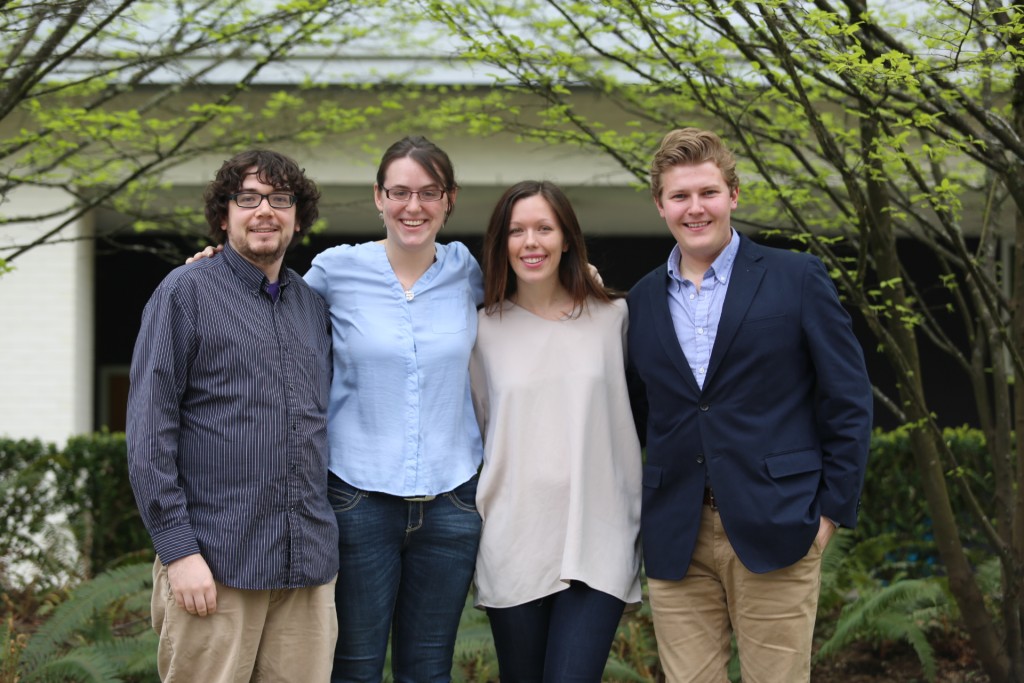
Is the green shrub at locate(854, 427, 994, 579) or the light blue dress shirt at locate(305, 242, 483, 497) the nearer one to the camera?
the light blue dress shirt at locate(305, 242, 483, 497)

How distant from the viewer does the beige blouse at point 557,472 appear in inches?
127

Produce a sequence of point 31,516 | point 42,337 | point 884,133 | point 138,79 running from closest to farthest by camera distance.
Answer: point 884,133
point 138,79
point 31,516
point 42,337

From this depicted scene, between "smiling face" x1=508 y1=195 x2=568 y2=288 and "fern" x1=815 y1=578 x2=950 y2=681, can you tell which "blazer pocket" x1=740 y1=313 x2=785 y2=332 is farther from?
"fern" x1=815 y1=578 x2=950 y2=681

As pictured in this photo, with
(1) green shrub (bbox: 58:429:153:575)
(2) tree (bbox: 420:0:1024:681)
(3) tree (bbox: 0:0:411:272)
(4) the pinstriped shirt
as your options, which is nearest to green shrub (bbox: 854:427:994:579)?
(2) tree (bbox: 420:0:1024:681)

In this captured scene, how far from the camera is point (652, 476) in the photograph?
3.22 meters

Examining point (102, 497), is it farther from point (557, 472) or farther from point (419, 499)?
point (557, 472)

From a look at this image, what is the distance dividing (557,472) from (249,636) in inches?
38.4

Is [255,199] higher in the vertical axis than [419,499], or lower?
higher

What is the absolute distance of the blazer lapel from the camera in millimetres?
3064

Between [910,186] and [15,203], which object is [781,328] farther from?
[15,203]

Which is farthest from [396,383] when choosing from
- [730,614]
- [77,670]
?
[77,670]

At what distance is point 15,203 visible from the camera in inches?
334

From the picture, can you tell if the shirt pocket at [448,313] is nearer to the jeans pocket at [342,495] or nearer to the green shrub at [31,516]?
the jeans pocket at [342,495]

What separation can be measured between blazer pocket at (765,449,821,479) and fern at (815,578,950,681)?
6.99 ft
